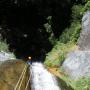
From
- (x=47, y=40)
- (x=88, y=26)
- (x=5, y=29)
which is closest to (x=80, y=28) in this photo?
(x=88, y=26)

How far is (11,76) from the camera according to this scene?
41.8 feet

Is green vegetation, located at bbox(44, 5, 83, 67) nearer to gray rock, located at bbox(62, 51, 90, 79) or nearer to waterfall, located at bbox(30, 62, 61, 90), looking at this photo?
gray rock, located at bbox(62, 51, 90, 79)

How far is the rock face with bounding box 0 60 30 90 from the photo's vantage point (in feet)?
38.3

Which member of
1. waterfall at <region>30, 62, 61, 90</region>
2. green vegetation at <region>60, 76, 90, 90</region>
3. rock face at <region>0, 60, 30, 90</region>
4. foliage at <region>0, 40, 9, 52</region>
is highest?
rock face at <region>0, 60, 30, 90</region>

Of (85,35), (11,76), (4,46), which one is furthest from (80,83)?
(4,46)

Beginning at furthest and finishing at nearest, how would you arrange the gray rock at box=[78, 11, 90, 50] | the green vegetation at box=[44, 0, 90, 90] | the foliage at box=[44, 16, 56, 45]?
the foliage at box=[44, 16, 56, 45], the gray rock at box=[78, 11, 90, 50], the green vegetation at box=[44, 0, 90, 90]

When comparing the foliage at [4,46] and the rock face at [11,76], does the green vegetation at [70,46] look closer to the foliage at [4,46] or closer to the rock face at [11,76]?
the foliage at [4,46]

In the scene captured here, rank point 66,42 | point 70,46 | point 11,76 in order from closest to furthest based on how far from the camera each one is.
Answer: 1. point 11,76
2. point 70,46
3. point 66,42

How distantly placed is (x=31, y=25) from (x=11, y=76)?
13192mm

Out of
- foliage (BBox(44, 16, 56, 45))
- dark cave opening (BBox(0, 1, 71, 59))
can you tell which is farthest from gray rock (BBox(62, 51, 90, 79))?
foliage (BBox(44, 16, 56, 45))

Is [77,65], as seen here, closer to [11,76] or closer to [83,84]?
[83,84]

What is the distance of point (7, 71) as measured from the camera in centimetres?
1312

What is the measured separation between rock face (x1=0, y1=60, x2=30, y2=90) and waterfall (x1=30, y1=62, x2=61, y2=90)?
1.77 feet

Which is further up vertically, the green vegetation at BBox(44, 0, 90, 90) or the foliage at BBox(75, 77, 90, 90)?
the green vegetation at BBox(44, 0, 90, 90)
